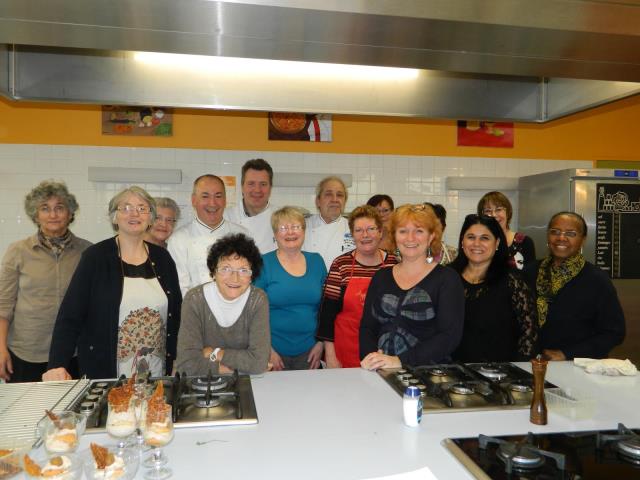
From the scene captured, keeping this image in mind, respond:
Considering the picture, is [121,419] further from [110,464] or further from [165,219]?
[165,219]

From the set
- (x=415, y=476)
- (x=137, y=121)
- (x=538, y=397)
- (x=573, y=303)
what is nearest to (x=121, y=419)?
(x=415, y=476)

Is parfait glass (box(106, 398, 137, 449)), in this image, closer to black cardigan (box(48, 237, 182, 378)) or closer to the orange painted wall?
black cardigan (box(48, 237, 182, 378))

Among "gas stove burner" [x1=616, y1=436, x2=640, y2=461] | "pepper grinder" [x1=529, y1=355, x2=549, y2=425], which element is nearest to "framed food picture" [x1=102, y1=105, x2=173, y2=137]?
"pepper grinder" [x1=529, y1=355, x2=549, y2=425]

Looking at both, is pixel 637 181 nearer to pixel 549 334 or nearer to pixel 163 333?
pixel 549 334

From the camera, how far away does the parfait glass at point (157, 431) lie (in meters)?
1.21

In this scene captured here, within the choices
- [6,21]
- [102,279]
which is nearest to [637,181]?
[102,279]

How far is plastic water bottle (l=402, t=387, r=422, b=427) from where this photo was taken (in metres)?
1.43

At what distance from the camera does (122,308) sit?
2.24 meters

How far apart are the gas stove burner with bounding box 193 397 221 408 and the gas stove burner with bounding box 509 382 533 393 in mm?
987

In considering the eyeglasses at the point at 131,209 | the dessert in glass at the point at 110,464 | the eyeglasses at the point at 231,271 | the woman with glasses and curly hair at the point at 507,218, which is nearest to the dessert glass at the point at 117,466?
the dessert in glass at the point at 110,464

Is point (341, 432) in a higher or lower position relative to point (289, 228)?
lower

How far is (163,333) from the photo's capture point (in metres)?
2.33

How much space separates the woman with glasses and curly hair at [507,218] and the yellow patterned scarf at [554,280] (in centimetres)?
86

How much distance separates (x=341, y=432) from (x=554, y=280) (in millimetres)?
1741
